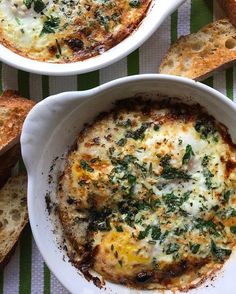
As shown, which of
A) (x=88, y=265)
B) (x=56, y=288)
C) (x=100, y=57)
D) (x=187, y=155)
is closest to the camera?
(x=187, y=155)

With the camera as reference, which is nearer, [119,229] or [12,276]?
[119,229]

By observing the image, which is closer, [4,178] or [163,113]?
[163,113]

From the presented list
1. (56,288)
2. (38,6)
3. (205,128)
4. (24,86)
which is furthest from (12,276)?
(38,6)

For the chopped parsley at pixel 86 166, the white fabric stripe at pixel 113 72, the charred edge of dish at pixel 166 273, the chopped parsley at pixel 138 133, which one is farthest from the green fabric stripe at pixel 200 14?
the charred edge of dish at pixel 166 273

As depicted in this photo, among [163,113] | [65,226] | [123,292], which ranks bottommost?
[123,292]

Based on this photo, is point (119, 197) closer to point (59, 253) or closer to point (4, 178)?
point (59, 253)

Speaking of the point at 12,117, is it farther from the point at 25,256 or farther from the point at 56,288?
the point at 56,288

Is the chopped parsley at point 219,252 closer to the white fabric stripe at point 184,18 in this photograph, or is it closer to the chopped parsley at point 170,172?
the chopped parsley at point 170,172

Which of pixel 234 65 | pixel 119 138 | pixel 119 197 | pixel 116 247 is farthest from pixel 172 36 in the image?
pixel 116 247
